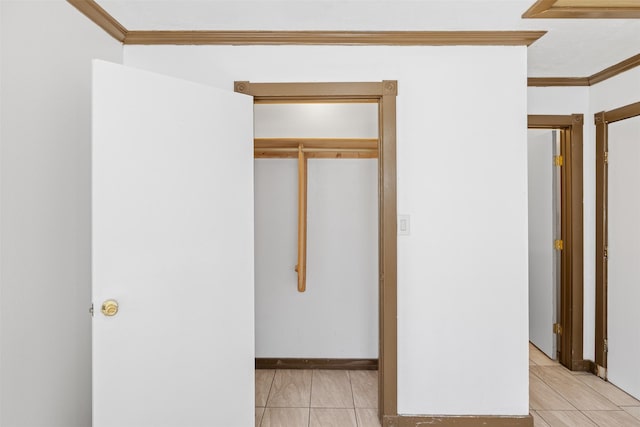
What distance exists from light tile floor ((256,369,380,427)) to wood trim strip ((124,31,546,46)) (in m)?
2.25

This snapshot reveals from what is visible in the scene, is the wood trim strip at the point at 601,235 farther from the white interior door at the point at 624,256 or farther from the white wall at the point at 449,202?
the white wall at the point at 449,202

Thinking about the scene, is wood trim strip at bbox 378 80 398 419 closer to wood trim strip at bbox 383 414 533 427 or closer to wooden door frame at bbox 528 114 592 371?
wood trim strip at bbox 383 414 533 427

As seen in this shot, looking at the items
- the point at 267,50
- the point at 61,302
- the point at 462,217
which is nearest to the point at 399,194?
the point at 462,217

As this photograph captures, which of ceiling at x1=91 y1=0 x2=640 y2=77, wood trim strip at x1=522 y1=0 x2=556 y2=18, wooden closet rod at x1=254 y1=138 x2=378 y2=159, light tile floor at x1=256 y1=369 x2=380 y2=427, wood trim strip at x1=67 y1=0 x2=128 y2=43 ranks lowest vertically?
light tile floor at x1=256 y1=369 x2=380 y2=427

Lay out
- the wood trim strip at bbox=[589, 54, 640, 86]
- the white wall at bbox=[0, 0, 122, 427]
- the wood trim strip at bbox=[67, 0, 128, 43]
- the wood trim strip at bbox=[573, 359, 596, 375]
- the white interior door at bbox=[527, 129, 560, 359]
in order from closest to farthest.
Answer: the white wall at bbox=[0, 0, 122, 427] < the wood trim strip at bbox=[67, 0, 128, 43] < the wood trim strip at bbox=[589, 54, 640, 86] < the wood trim strip at bbox=[573, 359, 596, 375] < the white interior door at bbox=[527, 129, 560, 359]

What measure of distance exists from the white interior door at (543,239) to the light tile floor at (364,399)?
41 cm

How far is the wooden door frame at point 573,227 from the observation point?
117 inches

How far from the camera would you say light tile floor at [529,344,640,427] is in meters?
2.34

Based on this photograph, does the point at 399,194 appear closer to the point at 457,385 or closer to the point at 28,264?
the point at 457,385

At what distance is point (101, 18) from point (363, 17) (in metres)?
1.32

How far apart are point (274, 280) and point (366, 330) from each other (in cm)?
85

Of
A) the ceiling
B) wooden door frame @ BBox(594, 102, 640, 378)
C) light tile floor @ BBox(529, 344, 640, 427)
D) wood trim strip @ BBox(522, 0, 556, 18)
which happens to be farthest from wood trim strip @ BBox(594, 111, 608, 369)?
wood trim strip @ BBox(522, 0, 556, 18)

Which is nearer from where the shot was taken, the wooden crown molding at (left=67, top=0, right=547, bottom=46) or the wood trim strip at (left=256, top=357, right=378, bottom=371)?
the wooden crown molding at (left=67, top=0, right=547, bottom=46)

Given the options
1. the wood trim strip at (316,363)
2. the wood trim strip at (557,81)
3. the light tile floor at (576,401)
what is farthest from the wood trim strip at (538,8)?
the wood trim strip at (316,363)
